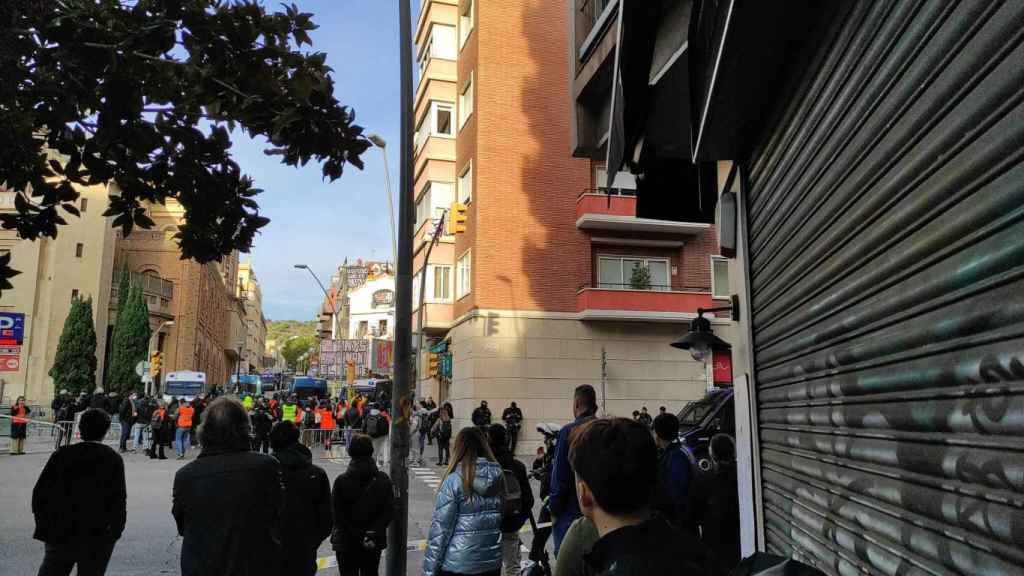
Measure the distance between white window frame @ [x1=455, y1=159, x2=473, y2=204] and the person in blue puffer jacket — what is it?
21.0 meters

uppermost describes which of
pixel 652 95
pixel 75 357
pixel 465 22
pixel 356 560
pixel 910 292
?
pixel 465 22

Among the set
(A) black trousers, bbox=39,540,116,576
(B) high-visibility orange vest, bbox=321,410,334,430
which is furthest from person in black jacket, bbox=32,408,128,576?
(B) high-visibility orange vest, bbox=321,410,334,430

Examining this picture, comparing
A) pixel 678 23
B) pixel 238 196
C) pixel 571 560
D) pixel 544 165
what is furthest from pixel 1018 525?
pixel 544 165

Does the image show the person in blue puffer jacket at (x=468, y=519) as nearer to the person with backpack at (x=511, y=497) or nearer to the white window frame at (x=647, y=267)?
the person with backpack at (x=511, y=497)

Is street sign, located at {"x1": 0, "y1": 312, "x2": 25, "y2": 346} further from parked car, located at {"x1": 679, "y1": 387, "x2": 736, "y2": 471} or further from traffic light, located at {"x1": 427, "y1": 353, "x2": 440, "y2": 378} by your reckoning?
parked car, located at {"x1": 679, "y1": 387, "x2": 736, "y2": 471}

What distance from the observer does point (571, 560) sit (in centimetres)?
280

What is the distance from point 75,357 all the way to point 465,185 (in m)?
30.8

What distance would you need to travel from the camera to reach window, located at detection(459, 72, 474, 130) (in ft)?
86.9

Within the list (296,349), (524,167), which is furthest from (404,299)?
(296,349)

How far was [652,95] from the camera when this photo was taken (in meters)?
6.27

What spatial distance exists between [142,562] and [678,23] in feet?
26.7

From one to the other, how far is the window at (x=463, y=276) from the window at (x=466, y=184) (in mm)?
2072

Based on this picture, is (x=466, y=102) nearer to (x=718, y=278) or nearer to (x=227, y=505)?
(x=718, y=278)

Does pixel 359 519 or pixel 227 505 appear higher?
pixel 227 505
